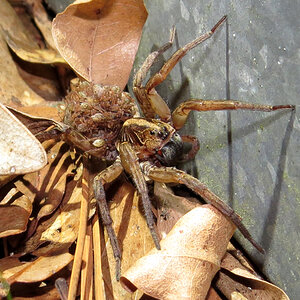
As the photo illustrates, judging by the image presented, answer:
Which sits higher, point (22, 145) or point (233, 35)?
point (233, 35)

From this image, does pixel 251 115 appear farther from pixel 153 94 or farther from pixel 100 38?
pixel 100 38

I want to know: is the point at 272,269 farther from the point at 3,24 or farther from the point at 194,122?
the point at 3,24

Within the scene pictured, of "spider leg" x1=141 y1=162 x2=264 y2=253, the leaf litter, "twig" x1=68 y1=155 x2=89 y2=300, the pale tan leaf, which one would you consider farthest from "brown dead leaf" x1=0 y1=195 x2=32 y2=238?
the pale tan leaf

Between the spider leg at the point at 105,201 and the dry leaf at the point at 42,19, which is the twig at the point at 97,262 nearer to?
the spider leg at the point at 105,201

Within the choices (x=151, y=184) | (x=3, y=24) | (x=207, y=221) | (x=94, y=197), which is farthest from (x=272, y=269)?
(x=3, y=24)

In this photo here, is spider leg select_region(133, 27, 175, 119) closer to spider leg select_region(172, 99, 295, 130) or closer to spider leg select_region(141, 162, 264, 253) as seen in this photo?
spider leg select_region(172, 99, 295, 130)

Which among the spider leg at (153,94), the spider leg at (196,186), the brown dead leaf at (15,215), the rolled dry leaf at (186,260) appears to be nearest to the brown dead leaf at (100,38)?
the spider leg at (153,94)
